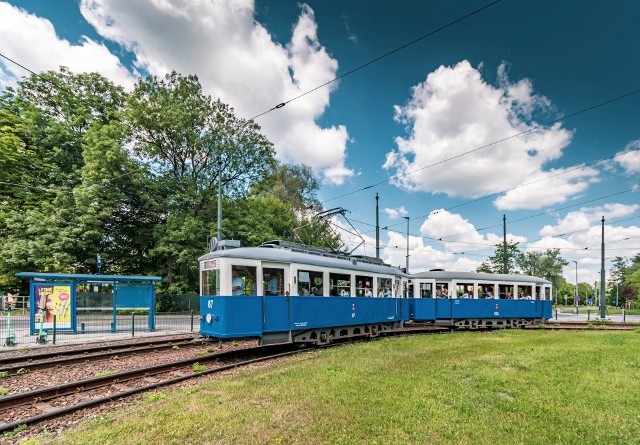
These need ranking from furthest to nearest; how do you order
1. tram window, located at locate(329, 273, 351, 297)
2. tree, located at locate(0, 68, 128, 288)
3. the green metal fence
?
tree, located at locate(0, 68, 128, 288) → the green metal fence → tram window, located at locate(329, 273, 351, 297)

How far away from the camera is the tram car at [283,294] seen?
10.8m

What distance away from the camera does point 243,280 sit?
11.0m

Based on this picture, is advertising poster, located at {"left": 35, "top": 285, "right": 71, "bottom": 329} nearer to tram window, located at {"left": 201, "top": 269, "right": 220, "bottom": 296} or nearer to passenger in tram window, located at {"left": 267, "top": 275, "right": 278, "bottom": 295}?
tram window, located at {"left": 201, "top": 269, "right": 220, "bottom": 296}

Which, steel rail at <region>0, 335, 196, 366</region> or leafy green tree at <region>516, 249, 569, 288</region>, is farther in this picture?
leafy green tree at <region>516, 249, 569, 288</region>

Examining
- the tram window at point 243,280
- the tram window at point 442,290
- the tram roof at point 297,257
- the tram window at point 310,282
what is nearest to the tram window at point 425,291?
the tram window at point 442,290

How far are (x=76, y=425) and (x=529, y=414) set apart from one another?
7343 mm

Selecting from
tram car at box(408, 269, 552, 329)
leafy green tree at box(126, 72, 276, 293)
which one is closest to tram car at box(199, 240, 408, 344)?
tram car at box(408, 269, 552, 329)

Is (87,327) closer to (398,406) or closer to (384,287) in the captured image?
(384,287)

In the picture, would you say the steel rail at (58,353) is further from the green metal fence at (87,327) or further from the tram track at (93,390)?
the tram track at (93,390)

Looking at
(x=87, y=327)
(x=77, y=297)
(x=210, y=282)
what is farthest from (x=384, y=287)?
(x=87, y=327)

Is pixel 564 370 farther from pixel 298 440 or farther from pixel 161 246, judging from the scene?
pixel 161 246

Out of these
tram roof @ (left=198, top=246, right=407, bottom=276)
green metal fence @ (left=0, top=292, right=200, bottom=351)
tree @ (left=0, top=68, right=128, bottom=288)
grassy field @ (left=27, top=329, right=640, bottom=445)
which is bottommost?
green metal fence @ (left=0, top=292, right=200, bottom=351)

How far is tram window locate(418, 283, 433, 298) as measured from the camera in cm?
2020

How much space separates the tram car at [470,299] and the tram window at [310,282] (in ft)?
27.3
